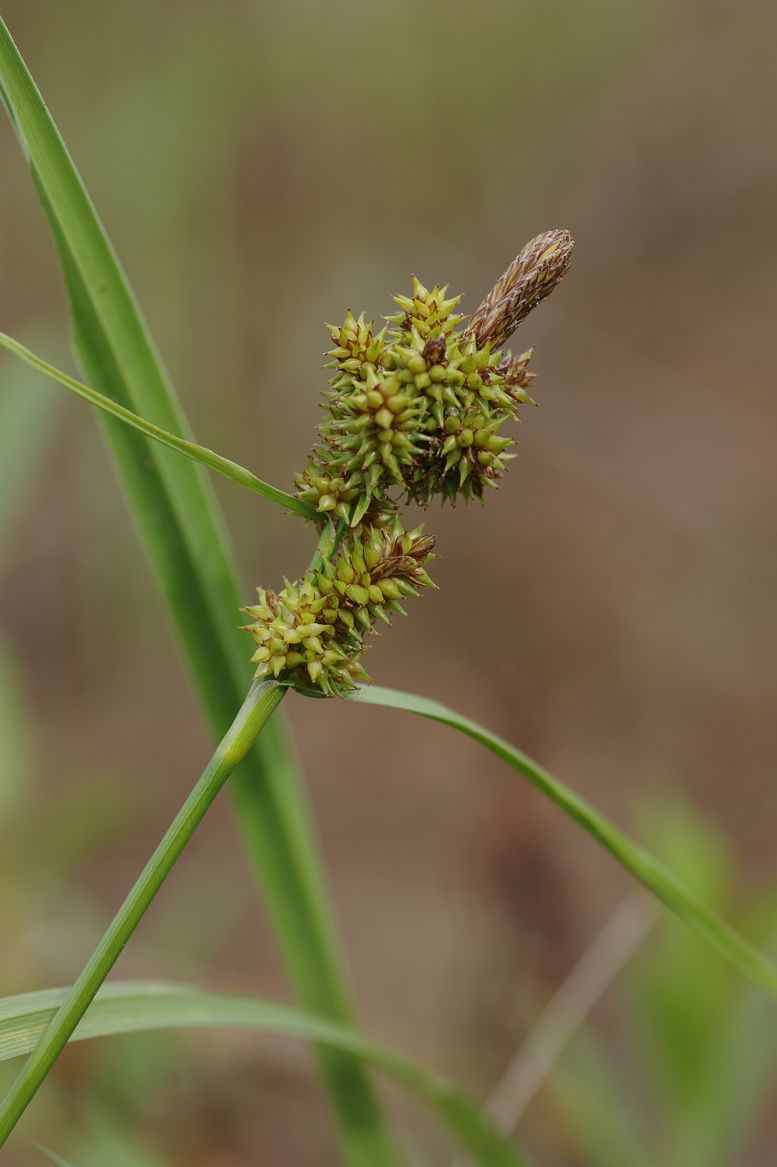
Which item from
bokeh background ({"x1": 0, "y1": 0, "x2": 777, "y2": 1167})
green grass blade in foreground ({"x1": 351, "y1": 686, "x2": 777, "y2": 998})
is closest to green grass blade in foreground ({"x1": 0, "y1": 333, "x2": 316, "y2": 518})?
green grass blade in foreground ({"x1": 351, "y1": 686, "x2": 777, "y2": 998})

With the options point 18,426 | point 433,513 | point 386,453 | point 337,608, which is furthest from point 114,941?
point 433,513

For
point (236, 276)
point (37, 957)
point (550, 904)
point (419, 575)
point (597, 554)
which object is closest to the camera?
point (419, 575)

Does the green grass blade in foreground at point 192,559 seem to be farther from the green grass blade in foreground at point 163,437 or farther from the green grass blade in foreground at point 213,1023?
the green grass blade in foreground at point 163,437

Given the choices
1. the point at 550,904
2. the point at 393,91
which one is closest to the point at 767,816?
the point at 550,904

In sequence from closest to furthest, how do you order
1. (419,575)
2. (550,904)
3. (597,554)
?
(419,575), (550,904), (597,554)

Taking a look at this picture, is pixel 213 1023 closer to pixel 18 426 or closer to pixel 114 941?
pixel 114 941

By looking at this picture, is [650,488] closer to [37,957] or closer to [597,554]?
[597,554]

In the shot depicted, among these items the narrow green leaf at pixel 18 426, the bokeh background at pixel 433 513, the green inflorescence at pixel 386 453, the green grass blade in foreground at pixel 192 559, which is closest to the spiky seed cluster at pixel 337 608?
the green inflorescence at pixel 386 453
